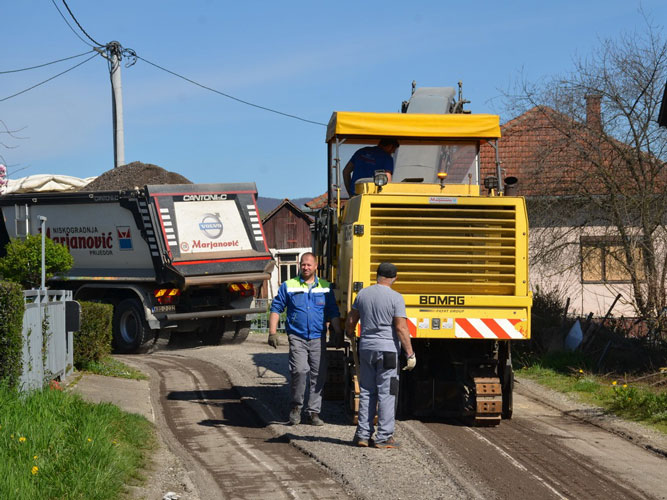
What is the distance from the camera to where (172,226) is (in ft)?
60.7

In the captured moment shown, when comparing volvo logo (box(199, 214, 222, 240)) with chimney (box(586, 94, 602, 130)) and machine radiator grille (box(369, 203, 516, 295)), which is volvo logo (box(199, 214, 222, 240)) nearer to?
chimney (box(586, 94, 602, 130))

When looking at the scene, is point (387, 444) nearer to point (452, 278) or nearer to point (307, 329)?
point (307, 329)

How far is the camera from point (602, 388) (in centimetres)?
1351

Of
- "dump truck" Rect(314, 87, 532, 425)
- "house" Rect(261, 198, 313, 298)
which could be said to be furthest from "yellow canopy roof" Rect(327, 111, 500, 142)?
"house" Rect(261, 198, 313, 298)

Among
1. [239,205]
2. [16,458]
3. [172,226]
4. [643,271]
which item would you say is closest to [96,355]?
[172,226]

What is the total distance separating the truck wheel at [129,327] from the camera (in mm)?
19234

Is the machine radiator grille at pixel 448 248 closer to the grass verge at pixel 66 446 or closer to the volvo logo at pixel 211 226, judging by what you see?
the grass verge at pixel 66 446

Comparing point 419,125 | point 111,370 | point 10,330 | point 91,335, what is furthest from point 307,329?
point 91,335

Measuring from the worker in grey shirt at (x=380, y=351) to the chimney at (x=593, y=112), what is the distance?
29.9 ft

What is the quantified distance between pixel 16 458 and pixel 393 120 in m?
6.53

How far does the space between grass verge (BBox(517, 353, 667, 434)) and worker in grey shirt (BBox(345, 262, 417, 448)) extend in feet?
12.0

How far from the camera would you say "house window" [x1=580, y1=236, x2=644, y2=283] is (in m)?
16.7

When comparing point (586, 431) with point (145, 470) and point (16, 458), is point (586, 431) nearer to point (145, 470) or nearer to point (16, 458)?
point (145, 470)

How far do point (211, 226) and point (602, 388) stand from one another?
886 cm
